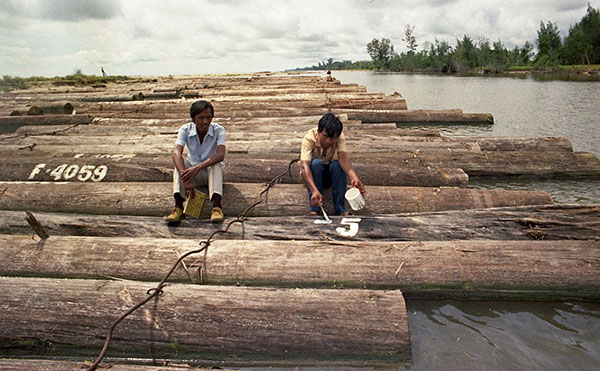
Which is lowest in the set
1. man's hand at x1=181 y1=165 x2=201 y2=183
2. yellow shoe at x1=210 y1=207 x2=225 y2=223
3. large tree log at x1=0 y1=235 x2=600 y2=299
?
large tree log at x1=0 y1=235 x2=600 y2=299

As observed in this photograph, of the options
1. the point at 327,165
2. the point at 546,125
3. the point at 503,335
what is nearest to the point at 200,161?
the point at 327,165

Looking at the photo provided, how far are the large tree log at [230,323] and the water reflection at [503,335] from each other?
0.43m

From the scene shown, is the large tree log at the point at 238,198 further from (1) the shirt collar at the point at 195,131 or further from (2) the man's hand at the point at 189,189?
(1) the shirt collar at the point at 195,131

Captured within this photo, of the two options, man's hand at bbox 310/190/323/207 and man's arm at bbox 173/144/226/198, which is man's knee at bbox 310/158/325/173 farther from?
man's arm at bbox 173/144/226/198

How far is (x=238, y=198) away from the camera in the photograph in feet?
14.8

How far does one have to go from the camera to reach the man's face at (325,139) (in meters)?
4.08

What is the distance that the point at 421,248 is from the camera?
3.27 metres

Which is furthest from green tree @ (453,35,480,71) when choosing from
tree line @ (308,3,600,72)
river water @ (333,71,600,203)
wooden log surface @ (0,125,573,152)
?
wooden log surface @ (0,125,573,152)

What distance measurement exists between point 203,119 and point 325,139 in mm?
1439

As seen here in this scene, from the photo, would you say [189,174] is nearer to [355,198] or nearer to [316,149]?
[316,149]

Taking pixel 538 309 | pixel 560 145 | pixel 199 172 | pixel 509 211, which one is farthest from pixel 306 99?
pixel 538 309

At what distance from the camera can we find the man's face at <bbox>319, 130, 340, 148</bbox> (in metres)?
4.08

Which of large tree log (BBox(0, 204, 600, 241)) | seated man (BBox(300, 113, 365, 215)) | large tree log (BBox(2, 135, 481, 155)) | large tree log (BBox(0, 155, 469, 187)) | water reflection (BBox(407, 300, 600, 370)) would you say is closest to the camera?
water reflection (BBox(407, 300, 600, 370))

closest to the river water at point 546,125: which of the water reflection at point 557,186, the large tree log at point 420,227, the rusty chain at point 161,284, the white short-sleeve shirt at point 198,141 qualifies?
the water reflection at point 557,186
